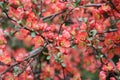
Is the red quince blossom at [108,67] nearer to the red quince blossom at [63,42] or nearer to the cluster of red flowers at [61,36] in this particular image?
the cluster of red flowers at [61,36]

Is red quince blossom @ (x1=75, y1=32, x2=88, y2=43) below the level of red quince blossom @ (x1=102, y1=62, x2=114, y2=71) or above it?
above

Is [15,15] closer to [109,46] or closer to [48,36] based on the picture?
[48,36]

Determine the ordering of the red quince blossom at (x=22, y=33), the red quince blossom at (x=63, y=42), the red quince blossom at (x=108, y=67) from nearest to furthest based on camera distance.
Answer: the red quince blossom at (x=63, y=42), the red quince blossom at (x=108, y=67), the red quince blossom at (x=22, y=33)

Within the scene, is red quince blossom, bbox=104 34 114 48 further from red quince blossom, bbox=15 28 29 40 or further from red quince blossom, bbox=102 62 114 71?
red quince blossom, bbox=15 28 29 40

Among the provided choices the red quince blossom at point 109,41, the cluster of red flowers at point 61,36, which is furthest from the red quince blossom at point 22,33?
the red quince blossom at point 109,41

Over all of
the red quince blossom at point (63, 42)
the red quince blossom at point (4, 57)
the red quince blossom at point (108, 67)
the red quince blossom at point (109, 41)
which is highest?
the red quince blossom at point (63, 42)

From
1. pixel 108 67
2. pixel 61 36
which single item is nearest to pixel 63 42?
pixel 61 36

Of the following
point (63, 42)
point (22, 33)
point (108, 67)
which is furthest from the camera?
point (22, 33)

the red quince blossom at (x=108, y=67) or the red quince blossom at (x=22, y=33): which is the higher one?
the red quince blossom at (x=22, y=33)

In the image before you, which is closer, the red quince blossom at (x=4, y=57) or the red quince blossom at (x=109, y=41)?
the red quince blossom at (x=4, y=57)

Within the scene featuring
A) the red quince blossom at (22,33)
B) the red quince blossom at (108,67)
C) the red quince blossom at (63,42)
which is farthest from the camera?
the red quince blossom at (22,33)

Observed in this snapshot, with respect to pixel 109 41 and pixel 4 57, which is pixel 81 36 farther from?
pixel 4 57

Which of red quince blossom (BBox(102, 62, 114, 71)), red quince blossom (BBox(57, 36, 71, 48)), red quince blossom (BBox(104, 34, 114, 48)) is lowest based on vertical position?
red quince blossom (BBox(102, 62, 114, 71))

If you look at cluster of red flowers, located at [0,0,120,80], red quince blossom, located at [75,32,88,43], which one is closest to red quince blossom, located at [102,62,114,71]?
cluster of red flowers, located at [0,0,120,80]
